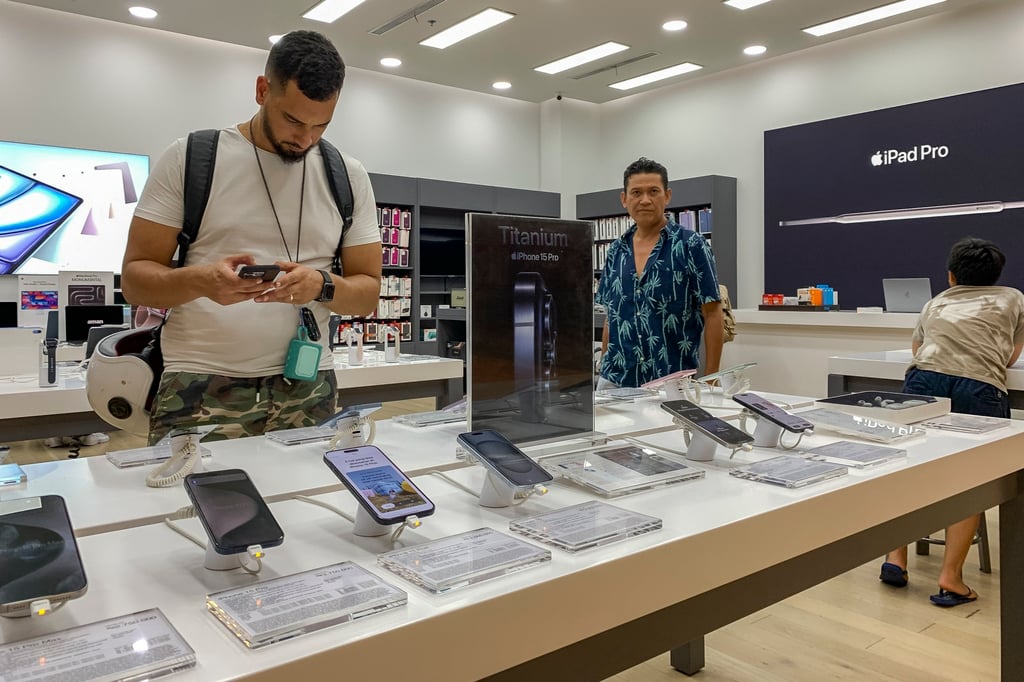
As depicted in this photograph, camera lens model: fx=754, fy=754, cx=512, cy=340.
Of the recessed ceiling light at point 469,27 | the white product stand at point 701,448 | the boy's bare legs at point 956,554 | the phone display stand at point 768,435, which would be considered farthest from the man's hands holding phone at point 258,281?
the recessed ceiling light at point 469,27

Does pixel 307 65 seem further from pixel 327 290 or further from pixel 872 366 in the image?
pixel 872 366

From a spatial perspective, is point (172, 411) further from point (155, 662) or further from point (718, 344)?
point (718, 344)

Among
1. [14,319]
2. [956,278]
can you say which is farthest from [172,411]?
[14,319]

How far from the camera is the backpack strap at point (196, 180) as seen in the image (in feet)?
5.02

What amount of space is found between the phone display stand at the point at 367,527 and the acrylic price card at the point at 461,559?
0.23 feet

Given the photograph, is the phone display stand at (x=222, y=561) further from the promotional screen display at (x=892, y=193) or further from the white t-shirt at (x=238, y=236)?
the promotional screen display at (x=892, y=193)

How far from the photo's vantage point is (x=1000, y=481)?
166 cm

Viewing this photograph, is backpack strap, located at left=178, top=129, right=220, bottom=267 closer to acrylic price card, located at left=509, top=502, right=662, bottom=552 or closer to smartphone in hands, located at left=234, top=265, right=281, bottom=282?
smartphone in hands, located at left=234, top=265, right=281, bottom=282

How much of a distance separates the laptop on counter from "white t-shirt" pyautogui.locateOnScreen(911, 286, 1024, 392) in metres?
2.73

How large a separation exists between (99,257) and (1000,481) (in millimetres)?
7178

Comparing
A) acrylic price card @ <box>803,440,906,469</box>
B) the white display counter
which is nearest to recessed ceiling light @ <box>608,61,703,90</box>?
the white display counter

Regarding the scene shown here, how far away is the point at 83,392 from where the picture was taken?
2480mm

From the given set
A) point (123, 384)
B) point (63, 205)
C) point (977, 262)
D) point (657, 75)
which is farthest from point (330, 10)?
point (123, 384)

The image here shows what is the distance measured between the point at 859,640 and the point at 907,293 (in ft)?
13.4
